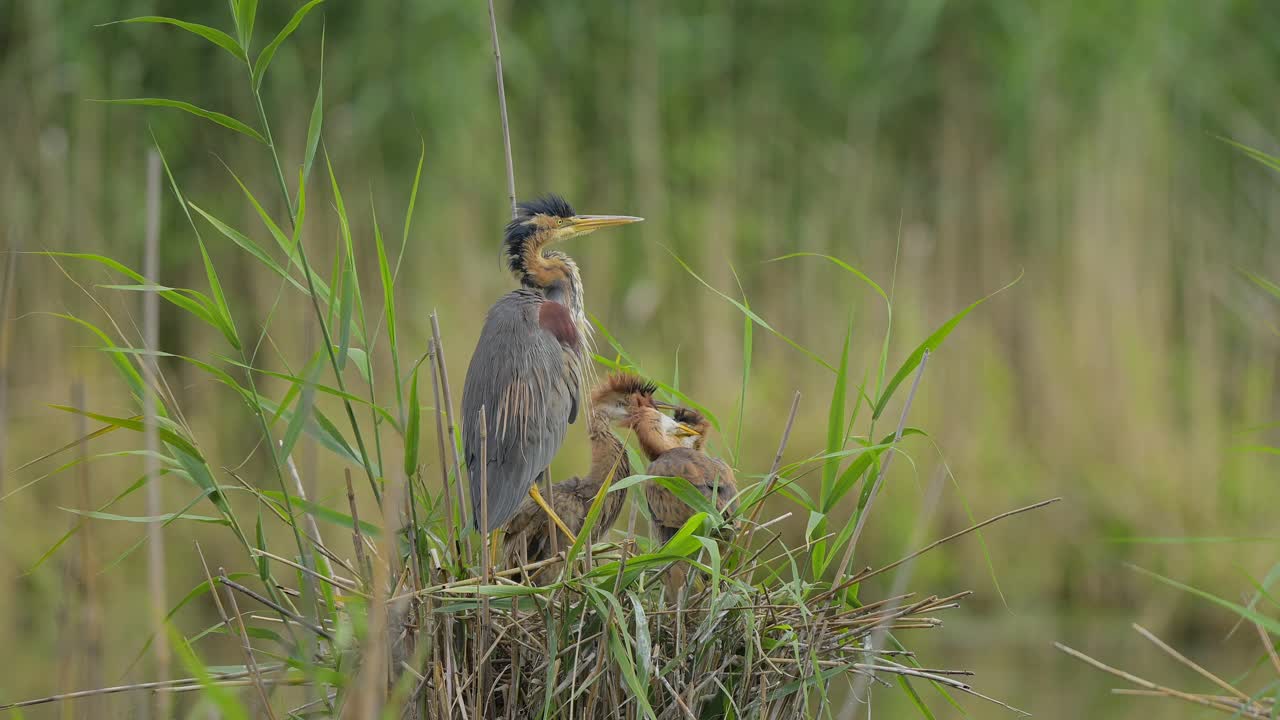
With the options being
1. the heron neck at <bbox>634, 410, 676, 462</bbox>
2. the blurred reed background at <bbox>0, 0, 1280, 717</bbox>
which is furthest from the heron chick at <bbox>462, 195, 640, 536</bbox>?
the blurred reed background at <bbox>0, 0, 1280, 717</bbox>

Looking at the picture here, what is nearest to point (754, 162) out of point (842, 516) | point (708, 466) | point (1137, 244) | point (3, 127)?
point (1137, 244)

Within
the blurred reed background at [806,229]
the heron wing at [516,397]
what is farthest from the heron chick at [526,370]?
the blurred reed background at [806,229]

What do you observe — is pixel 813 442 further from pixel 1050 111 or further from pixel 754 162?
pixel 1050 111

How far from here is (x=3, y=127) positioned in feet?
19.5

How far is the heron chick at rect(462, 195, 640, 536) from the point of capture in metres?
2.44

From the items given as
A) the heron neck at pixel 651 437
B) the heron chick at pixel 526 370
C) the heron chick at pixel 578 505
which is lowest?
the heron chick at pixel 578 505

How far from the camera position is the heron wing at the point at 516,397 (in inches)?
96.2

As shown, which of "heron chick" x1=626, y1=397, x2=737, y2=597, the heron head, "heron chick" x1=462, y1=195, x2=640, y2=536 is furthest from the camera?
the heron head

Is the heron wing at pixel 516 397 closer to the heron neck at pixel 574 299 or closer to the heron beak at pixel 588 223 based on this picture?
the heron neck at pixel 574 299

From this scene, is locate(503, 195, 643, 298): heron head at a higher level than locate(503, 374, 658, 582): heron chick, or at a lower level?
higher

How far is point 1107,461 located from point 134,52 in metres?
5.09

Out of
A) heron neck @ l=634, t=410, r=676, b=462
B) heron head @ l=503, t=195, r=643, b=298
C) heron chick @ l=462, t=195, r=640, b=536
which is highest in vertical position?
heron head @ l=503, t=195, r=643, b=298

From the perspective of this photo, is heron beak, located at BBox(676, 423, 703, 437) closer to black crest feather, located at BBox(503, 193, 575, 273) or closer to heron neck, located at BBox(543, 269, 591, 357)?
heron neck, located at BBox(543, 269, 591, 357)

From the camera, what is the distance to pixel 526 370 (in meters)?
2.55
